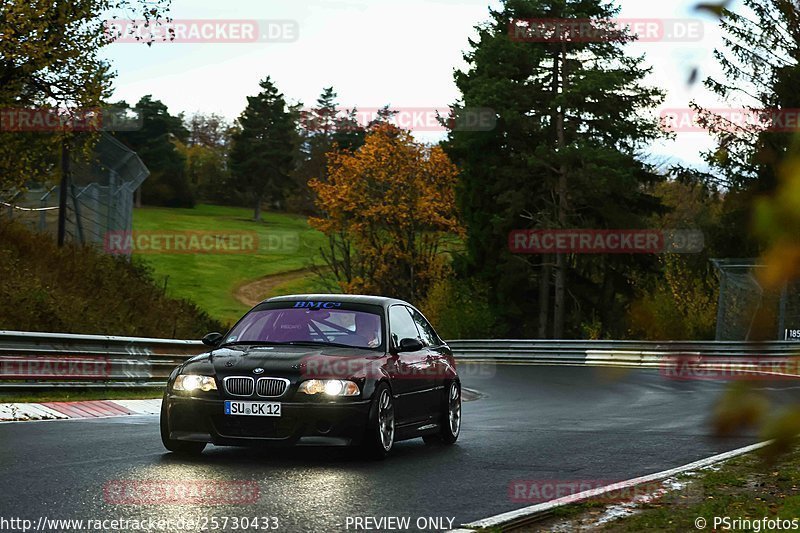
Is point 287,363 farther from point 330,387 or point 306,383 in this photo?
point 330,387

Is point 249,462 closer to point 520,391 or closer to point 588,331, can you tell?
point 520,391

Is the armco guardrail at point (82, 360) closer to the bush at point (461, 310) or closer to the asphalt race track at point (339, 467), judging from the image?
the asphalt race track at point (339, 467)

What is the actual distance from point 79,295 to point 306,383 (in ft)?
53.2

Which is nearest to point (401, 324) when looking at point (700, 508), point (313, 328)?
point (313, 328)

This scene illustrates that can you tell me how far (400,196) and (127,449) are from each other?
176 feet

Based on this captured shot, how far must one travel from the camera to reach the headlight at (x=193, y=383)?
1041cm

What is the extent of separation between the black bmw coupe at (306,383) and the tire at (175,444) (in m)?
0.01

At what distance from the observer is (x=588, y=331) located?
189ft

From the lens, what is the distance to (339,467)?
1024cm

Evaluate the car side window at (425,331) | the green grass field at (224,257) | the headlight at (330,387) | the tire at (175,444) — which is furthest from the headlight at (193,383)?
the green grass field at (224,257)

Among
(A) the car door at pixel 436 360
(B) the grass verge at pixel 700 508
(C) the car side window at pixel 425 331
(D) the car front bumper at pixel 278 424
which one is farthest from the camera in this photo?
(C) the car side window at pixel 425 331

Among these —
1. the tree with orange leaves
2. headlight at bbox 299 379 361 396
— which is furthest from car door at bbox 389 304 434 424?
the tree with orange leaves

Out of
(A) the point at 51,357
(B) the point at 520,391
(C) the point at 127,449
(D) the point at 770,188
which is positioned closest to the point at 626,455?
(C) the point at 127,449

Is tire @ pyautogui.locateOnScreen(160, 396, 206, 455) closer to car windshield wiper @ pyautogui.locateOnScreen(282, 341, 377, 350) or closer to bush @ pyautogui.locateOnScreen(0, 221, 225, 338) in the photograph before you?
car windshield wiper @ pyautogui.locateOnScreen(282, 341, 377, 350)
